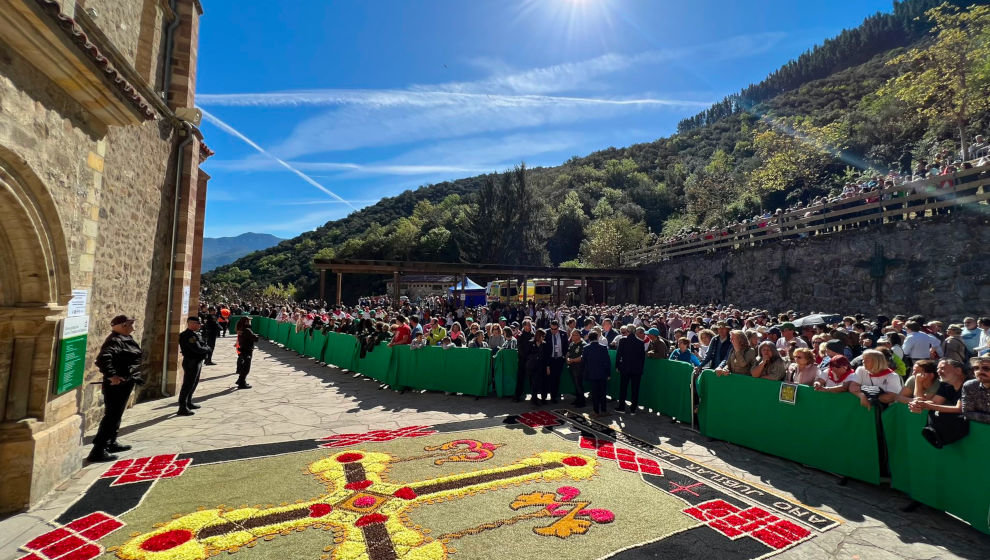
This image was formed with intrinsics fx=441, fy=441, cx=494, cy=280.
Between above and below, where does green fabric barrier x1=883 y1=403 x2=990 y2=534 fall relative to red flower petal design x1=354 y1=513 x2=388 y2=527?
above

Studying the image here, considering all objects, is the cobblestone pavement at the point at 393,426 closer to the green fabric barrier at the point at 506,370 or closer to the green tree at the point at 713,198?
the green fabric barrier at the point at 506,370

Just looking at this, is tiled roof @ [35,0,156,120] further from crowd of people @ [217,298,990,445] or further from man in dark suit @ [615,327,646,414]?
man in dark suit @ [615,327,646,414]

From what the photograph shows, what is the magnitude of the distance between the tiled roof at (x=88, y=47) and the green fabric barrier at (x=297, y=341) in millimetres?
12720

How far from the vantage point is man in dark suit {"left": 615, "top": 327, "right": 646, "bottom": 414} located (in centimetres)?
813

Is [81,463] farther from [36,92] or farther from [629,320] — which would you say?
[629,320]

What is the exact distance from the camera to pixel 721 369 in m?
6.73

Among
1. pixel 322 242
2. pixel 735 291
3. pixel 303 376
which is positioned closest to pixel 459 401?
pixel 303 376

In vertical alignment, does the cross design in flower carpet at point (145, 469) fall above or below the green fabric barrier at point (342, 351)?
below

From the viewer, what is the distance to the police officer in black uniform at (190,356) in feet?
25.0

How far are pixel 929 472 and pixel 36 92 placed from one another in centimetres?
947

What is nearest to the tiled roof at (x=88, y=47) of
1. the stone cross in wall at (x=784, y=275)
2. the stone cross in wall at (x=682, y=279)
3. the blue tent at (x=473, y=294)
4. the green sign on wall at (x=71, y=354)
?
the green sign on wall at (x=71, y=354)

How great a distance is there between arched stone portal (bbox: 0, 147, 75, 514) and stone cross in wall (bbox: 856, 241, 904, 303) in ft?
63.6

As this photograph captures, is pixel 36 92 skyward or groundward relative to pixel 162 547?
skyward

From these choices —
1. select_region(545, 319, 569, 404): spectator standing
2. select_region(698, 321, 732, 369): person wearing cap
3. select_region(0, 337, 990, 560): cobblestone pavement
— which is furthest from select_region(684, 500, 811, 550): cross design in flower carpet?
select_region(545, 319, 569, 404): spectator standing
